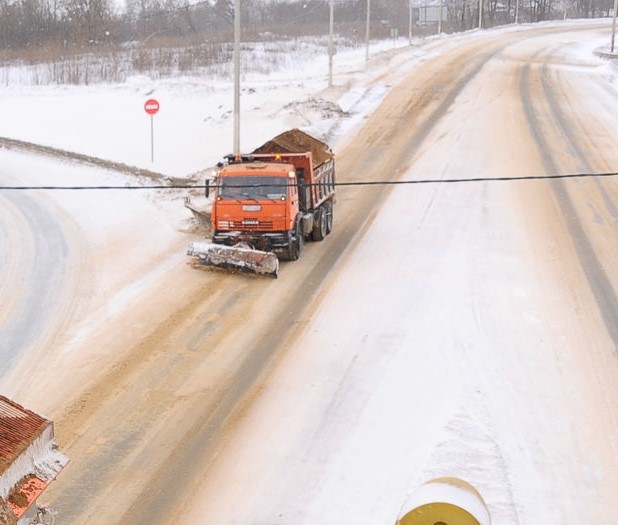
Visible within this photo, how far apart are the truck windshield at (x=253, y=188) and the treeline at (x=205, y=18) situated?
54.6 m

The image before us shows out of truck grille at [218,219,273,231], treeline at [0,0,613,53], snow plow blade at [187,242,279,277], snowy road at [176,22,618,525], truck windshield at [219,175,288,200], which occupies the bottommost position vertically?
snowy road at [176,22,618,525]

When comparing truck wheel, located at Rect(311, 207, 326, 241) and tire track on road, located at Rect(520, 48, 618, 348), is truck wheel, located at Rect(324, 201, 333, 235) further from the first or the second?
tire track on road, located at Rect(520, 48, 618, 348)

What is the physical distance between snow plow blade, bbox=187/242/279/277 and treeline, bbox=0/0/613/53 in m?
55.2

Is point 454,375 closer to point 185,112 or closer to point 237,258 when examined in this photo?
point 237,258

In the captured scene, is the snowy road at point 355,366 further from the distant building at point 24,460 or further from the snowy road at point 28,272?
the distant building at point 24,460

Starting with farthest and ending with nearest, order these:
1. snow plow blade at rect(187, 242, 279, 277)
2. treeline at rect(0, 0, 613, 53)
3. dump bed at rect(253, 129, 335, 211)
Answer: treeline at rect(0, 0, 613, 53) → dump bed at rect(253, 129, 335, 211) → snow plow blade at rect(187, 242, 279, 277)

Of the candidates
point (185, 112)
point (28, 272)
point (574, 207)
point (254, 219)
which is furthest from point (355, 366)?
point (185, 112)

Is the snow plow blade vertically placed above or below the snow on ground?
below

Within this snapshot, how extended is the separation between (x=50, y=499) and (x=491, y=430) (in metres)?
6.43

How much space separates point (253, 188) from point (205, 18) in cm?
10708

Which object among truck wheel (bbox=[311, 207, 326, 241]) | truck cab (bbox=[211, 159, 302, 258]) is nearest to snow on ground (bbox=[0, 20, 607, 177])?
truck wheel (bbox=[311, 207, 326, 241])

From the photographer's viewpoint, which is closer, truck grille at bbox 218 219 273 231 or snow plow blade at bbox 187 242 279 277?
snow plow blade at bbox 187 242 279 277

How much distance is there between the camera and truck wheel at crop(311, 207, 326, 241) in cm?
2346

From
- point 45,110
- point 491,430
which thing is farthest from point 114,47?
point 491,430
